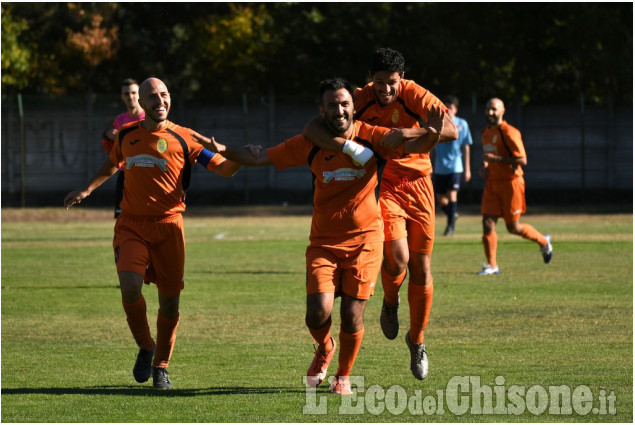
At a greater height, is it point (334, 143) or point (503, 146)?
point (334, 143)

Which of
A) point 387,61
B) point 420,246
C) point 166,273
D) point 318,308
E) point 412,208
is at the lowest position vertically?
point 318,308

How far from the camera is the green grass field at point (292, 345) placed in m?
7.59

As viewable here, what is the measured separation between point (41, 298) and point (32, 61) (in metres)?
27.8

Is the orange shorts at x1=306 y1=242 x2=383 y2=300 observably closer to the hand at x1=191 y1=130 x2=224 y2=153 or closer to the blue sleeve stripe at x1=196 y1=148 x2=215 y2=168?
the hand at x1=191 y1=130 x2=224 y2=153

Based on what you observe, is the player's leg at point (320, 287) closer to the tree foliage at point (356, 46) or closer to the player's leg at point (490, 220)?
the player's leg at point (490, 220)

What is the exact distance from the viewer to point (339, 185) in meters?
7.93

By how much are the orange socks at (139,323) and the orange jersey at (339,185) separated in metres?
1.51

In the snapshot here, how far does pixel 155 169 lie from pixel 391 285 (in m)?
2.21

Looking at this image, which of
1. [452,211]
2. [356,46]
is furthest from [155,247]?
[356,46]

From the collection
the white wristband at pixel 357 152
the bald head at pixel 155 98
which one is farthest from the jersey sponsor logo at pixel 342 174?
the bald head at pixel 155 98

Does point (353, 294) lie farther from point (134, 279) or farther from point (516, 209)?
point (516, 209)

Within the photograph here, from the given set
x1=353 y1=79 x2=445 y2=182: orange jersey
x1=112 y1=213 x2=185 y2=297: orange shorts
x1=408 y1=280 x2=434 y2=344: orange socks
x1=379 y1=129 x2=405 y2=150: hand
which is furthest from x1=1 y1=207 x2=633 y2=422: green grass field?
x1=353 y1=79 x2=445 y2=182: orange jersey

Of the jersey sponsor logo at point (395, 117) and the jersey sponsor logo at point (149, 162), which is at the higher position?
the jersey sponsor logo at point (395, 117)

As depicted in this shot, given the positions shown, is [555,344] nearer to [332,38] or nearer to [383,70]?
[383,70]
